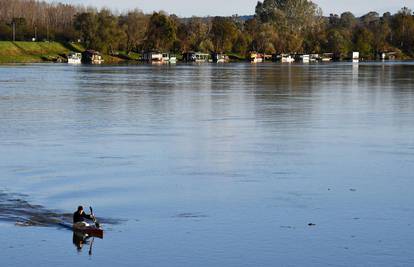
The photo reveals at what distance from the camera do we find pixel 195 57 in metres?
183

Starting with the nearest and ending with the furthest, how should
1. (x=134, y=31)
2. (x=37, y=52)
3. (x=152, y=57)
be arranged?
(x=37, y=52)
(x=152, y=57)
(x=134, y=31)

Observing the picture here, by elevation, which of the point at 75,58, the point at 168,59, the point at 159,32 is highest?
the point at 159,32

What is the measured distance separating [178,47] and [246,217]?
17562 centimetres

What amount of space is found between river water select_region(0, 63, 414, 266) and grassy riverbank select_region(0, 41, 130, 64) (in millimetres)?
115968

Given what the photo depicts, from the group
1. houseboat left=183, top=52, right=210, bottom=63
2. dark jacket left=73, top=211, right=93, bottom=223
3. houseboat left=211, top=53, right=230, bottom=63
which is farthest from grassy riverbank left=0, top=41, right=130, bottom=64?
dark jacket left=73, top=211, right=93, bottom=223

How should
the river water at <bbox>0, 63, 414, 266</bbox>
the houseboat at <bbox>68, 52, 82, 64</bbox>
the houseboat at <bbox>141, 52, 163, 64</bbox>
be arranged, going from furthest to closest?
the houseboat at <bbox>141, 52, 163, 64</bbox> → the houseboat at <bbox>68, 52, 82, 64</bbox> → the river water at <bbox>0, 63, 414, 266</bbox>

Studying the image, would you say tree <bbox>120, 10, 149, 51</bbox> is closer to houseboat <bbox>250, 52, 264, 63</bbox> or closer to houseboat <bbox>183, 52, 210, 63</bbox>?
houseboat <bbox>183, 52, 210, 63</bbox>

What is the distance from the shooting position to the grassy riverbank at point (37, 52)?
157m

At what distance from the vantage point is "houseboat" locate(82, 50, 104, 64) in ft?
534

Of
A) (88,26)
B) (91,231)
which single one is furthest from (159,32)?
(91,231)

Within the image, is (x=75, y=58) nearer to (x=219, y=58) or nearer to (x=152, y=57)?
(x=152, y=57)

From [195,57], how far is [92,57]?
28.0 m

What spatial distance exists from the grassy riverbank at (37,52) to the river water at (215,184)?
380 feet

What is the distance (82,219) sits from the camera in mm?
18547
